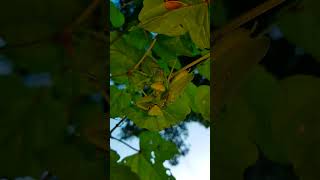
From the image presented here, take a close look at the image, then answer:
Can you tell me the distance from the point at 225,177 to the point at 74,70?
19 cm

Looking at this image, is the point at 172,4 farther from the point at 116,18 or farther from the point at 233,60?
the point at 116,18

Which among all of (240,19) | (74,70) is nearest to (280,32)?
(240,19)

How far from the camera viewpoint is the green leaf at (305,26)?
0.33m

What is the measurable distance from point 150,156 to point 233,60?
0.27m

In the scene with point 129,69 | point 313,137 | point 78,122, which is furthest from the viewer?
point 129,69

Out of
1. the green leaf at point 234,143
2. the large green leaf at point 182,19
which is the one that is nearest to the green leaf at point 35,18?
the large green leaf at point 182,19

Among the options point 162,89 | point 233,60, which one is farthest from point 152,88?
point 233,60

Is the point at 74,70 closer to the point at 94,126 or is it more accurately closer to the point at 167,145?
the point at 94,126

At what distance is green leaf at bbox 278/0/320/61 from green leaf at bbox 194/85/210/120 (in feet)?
0.75

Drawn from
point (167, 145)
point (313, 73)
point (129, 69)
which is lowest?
point (167, 145)

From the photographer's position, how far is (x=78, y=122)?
0.45m

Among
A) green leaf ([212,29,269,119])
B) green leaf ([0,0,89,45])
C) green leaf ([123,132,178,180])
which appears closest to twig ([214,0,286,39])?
green leaf ([212,29,269,119])

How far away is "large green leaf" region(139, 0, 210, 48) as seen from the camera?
14.7 inches

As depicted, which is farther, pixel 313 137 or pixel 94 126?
pixel 94 126
